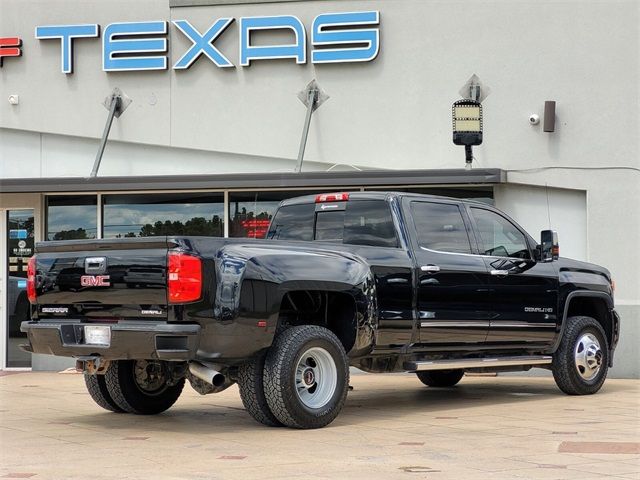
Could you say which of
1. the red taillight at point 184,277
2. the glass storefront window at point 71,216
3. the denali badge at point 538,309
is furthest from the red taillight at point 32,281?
the glass storefront window at point 71,216

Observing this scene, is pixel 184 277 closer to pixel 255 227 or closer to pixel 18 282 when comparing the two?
pixel 255 227

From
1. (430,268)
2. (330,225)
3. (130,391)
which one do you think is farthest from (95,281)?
(430,268)

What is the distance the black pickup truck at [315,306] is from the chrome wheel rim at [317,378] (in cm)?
1

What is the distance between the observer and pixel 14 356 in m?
16.7

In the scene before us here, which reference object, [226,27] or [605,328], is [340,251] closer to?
[605,328]

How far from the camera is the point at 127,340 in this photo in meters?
8.73

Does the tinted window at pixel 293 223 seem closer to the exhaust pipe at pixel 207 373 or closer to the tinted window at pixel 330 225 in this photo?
the tinted window at pixel 330 225

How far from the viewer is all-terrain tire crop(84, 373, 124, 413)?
10.5m

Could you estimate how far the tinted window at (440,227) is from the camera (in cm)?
1062

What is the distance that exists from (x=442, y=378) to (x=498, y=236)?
8.41 feet

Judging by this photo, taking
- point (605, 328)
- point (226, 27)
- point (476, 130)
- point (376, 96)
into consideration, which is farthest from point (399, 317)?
point (226, 27)

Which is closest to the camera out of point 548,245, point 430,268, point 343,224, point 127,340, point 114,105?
point 127,340

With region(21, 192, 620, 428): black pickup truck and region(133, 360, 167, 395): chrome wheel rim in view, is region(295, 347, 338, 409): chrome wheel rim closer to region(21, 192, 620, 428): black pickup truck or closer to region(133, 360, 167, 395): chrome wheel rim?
region(21, 192, 620, 428): black pickup truck

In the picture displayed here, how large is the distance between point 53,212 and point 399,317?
8298 mm
